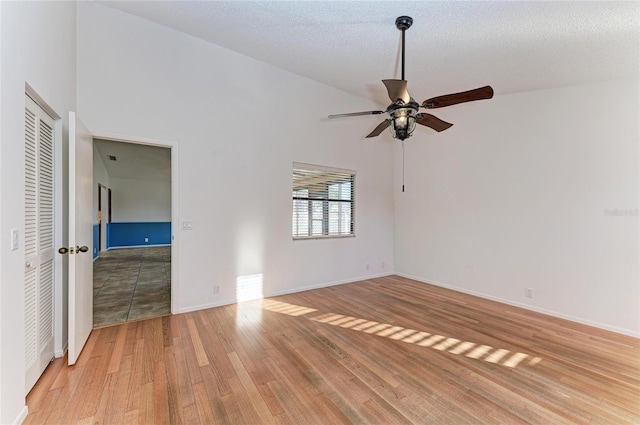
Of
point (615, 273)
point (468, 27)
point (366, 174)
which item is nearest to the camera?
point (468, 27)

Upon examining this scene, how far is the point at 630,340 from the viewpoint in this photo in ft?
9.37

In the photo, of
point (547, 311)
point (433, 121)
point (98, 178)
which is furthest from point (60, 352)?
point (98, 178)

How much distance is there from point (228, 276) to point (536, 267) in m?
4.26

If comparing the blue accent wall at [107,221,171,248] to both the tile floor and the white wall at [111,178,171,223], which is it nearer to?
the white wall at [111,178,171,223]

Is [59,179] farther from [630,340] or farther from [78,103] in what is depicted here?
[630,340]

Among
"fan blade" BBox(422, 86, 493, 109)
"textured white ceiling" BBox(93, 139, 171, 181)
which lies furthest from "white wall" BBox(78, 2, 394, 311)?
"textured white ceiling" BBox(93, 139, 171, 181)

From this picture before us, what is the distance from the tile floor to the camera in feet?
10.9

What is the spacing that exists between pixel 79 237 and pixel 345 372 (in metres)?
2.60

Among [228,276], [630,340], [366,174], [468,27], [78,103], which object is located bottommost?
[630,340]

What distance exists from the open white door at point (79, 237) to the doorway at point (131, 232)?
0.70m

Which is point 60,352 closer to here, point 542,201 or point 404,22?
point 404,22

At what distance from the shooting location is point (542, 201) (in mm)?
3625

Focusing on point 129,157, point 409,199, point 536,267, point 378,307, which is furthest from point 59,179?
point 129,157

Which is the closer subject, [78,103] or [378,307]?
[78,103]
